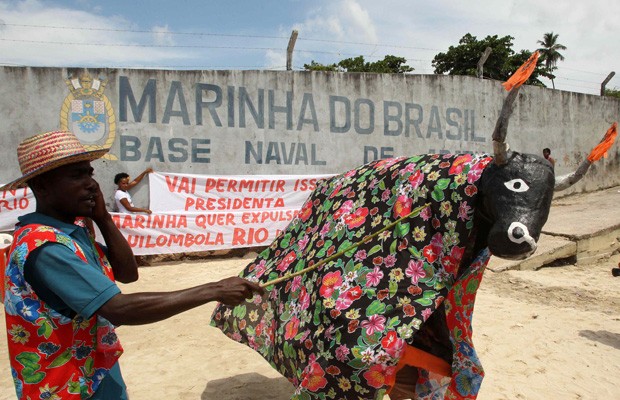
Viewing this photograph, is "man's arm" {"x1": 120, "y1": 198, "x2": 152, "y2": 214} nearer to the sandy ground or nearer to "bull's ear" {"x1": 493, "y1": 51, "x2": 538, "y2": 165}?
the sandy ground

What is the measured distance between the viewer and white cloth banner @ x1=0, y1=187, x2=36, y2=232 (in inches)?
272

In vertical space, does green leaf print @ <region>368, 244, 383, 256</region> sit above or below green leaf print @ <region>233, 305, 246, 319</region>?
above

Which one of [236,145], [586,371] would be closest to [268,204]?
[236,145]

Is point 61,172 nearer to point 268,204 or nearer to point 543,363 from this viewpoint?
point 543,363

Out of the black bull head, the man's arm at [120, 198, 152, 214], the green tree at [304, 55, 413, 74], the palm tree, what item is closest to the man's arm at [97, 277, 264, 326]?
the black bull head

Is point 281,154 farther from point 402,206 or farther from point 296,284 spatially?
point 402,206

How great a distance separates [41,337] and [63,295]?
0.69 ft

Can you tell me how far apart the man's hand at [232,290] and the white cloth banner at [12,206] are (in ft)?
20.9

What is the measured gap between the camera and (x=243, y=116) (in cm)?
849

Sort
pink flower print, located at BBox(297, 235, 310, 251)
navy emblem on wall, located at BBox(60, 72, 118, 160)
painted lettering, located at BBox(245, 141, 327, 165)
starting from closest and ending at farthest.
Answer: pink flower print, located at BBox(297, 235, 310, 251) → navy emblem on wall, located at BBox(60, 72, 118, 160) → painted lettering, located at BBox(245, 141, 327, 165)

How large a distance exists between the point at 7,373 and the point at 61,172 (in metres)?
3.13

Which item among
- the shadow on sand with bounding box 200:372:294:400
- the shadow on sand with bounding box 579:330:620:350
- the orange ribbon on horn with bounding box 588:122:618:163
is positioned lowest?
the shadow on sand with bounding box 200:372:294:400

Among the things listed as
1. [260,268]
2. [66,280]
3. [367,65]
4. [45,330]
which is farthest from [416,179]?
[367,65]

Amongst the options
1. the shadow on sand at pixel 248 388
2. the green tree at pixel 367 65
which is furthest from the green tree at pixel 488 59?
the shadow on sand at pixel 248 388
